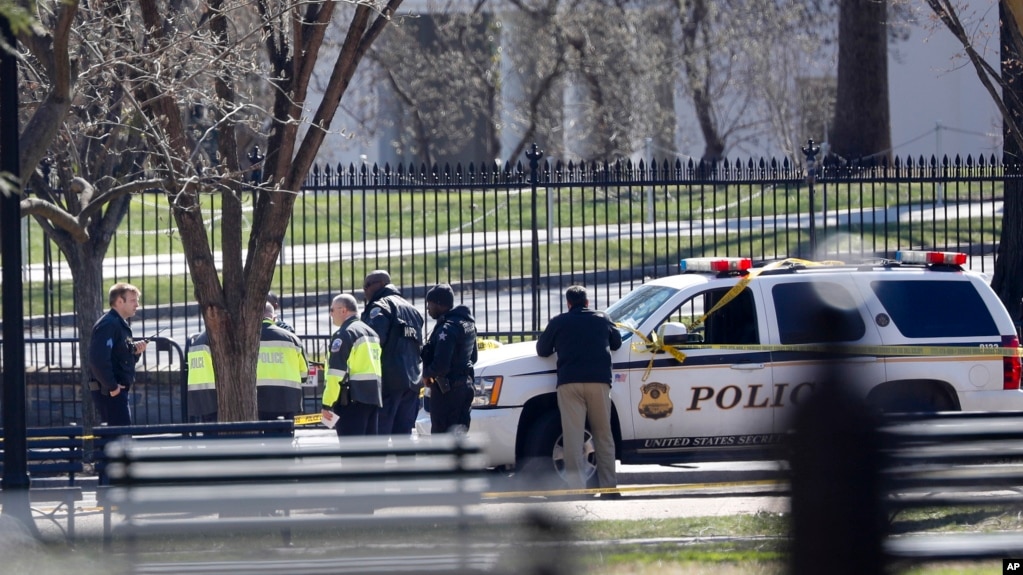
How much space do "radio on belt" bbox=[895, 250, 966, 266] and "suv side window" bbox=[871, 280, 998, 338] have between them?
19 cm

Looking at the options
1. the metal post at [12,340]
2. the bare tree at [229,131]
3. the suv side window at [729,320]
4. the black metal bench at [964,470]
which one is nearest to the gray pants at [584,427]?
the suv side window at [729,320]

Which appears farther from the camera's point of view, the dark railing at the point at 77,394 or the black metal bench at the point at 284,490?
the dark railing at the point at 77,394

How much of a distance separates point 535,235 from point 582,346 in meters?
3.88

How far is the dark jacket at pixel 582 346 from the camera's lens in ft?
30.3

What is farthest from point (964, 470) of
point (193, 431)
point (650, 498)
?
point (193, 431)

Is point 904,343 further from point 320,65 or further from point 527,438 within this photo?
point 320,65

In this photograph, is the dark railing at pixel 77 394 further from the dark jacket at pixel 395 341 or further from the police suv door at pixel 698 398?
the police suv door at pixel 698 398

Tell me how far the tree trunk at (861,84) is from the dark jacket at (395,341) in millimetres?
17382

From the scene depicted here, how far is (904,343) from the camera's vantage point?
390 inches

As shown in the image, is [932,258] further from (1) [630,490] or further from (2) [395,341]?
(2) [395,341]

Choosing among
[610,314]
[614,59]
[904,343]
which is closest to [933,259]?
[904,343]

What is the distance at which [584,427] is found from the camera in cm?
951

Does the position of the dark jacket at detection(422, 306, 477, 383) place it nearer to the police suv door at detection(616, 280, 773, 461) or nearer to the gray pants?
the gray pants

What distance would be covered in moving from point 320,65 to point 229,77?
68.7 feet
